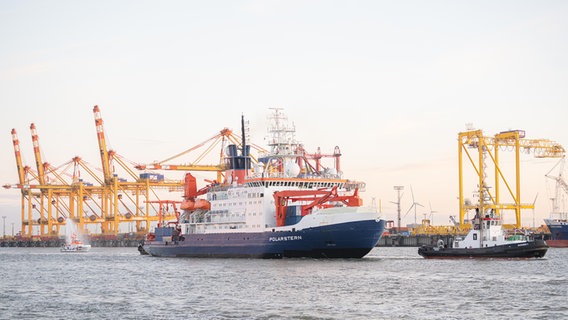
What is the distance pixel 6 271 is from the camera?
69.6 meters

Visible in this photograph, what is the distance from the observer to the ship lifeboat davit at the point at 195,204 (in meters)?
78.5

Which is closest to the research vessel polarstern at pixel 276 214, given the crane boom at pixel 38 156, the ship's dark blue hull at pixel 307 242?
the ship's dark blue hull at pixel 307 242

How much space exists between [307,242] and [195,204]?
58.0ft

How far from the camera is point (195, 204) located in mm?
79438

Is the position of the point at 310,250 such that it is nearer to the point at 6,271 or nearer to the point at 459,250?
the point at 459,250

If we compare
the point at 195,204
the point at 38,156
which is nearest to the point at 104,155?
the point at 38,156

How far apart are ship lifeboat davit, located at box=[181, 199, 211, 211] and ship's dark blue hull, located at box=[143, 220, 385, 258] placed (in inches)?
193

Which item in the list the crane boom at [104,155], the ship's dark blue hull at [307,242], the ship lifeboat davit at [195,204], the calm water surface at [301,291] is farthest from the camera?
the crane boom at [104,155]

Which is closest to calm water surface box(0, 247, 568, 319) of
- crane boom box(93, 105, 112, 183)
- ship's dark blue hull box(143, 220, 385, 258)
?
ship's dark blue hull box(143, 220, 385, 258)

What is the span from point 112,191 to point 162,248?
7744 centimetres

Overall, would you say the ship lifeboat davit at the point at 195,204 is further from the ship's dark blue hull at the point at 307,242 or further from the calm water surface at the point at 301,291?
the calm water surface at the point at 301,291

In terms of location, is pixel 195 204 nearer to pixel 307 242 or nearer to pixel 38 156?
pixel 307 242

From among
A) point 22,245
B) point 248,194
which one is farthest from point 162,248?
point 22,245

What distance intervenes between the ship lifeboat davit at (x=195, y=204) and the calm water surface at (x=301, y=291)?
14.2 m
